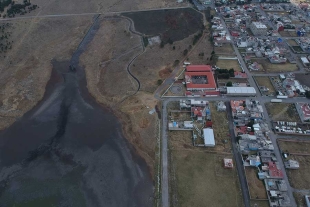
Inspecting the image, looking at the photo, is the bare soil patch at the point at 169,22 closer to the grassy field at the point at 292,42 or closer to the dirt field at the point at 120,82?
the dirt field at the point at 120,82

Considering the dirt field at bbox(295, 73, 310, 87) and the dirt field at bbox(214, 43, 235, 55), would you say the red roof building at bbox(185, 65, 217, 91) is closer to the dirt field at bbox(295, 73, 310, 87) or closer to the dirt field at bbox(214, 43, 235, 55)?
the dirt field at bbox(214, 43, 235, 55)

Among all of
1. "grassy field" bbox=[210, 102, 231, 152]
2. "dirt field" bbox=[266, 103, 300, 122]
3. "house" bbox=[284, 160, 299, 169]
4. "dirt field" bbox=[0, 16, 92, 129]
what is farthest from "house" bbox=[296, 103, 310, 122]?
"dirt field" bbox=[0, 16, 92, 129]

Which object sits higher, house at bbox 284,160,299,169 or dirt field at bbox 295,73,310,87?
dirt field at bbox 295,73,310,87

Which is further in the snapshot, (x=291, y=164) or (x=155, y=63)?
(x=155, y=63)

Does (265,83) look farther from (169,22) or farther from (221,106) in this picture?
(169,22)

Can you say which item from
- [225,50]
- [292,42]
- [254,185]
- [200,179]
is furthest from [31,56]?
[292,42]

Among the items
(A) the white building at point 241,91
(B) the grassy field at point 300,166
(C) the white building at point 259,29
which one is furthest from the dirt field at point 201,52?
(B) the grassy field at point 300,166

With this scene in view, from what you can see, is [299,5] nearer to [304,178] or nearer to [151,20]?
[151,20]
